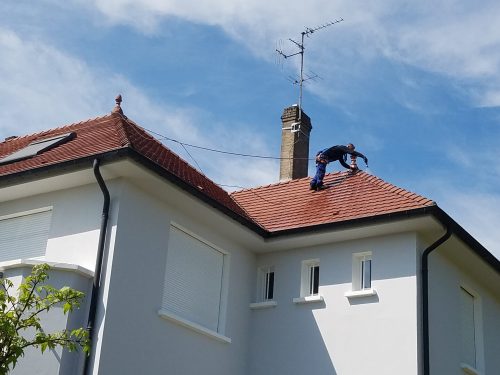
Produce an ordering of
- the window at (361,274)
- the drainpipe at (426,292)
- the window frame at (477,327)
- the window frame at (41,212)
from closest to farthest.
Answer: the drainpipe at (426,292) → the window frame at (41,212) → the window at (361,274) → the window frame at (477,327)

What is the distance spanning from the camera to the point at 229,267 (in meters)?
17.7

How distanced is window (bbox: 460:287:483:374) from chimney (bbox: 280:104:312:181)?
5832mm

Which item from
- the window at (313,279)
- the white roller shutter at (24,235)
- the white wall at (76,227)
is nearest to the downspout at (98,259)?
the white wall at (76,227)

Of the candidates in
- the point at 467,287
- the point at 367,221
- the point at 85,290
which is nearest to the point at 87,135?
the point at 85,290

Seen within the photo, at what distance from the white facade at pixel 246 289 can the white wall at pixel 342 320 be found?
23mm

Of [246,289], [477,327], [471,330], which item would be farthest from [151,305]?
[477,327]

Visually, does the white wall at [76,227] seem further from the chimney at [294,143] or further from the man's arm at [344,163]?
the chimney at [294,143]

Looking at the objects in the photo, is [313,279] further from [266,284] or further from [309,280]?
[266,284]

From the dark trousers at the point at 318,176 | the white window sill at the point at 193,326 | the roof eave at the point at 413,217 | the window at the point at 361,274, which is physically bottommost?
the white window sill at the point at 193,326

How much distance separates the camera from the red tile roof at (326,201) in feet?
55.8

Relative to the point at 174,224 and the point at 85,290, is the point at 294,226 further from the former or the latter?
the point at 85,290

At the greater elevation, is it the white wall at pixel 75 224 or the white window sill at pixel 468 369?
the white wall at pixel 75 224

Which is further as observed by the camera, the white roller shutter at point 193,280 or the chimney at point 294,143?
the chimney at point 294,143

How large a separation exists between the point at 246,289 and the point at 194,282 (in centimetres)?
172
